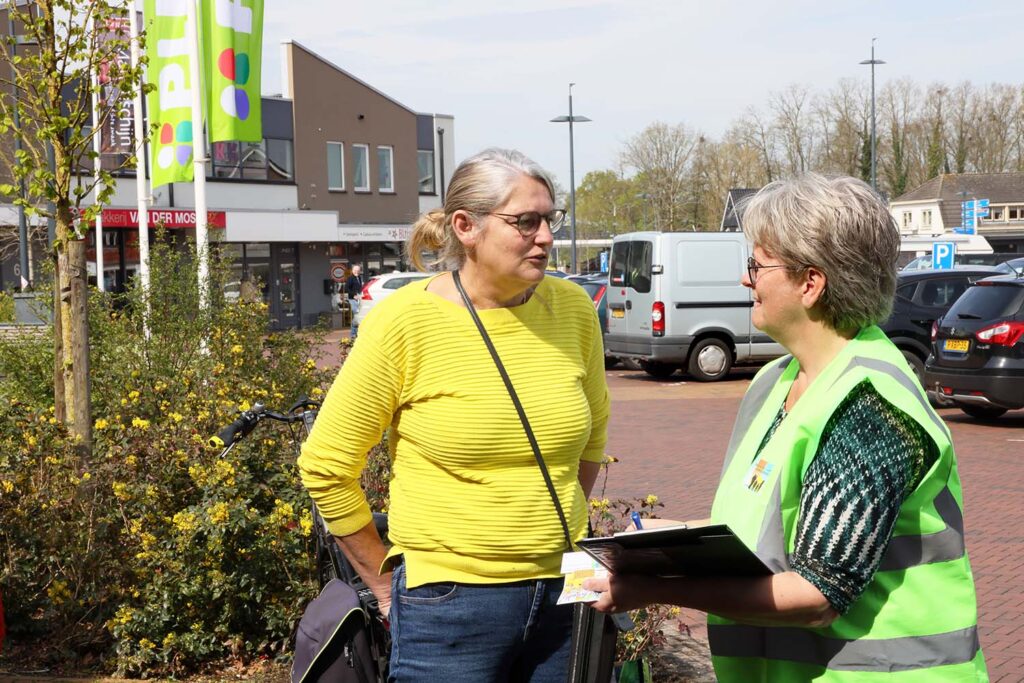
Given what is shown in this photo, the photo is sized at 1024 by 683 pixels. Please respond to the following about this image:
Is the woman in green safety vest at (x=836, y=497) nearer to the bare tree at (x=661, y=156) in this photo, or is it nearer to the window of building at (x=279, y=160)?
the window of building at (x=279, y=160)

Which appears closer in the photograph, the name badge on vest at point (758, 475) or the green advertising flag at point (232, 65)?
the name badge on vest at point (758, 475)

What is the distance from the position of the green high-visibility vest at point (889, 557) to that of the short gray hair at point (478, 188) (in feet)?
3.23

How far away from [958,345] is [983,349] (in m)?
0.33

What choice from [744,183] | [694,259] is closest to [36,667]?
[694,259]

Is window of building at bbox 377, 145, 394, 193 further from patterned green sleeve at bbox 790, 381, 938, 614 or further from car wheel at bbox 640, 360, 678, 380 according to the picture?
patterned green sleeve at bbox 790, 381, 938, 614

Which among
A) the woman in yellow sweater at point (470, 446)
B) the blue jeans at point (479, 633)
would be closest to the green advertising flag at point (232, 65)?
the woman in yellow sweater at point (470, 446)

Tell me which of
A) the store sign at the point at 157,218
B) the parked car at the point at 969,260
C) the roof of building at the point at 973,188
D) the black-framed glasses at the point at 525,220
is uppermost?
the roof of building at the point at 973,188

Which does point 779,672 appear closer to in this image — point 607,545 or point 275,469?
point 607,545

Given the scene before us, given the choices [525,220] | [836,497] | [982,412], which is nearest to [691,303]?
[982,412]

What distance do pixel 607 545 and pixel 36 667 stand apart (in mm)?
3855

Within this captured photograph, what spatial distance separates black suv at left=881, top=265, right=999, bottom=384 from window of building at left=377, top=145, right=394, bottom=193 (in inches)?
1244

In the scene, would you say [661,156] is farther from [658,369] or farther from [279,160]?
[658,369]

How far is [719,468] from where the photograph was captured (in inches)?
415

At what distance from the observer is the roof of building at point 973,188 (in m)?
87.1
